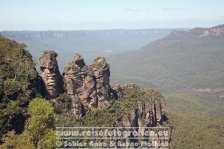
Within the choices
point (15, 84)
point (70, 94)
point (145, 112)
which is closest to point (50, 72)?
point (70, 94)

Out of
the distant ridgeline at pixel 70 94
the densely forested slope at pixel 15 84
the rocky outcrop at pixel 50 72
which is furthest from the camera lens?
the rocky outcrop at pixel 50 72

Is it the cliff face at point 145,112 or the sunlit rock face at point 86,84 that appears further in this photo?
the cliff face at point 145,112

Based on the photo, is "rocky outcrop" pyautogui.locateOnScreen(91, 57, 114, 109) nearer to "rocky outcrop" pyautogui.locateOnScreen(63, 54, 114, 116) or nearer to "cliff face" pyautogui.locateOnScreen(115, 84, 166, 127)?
"rocky outcrop" pyautogui.locateOnScreen(63, 54, 114, 116)

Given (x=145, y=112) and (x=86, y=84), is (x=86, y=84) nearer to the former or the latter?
(x=86, y=84)

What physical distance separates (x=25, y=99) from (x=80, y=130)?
25.8 ft

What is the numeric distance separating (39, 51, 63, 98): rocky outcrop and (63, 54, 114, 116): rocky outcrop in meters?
2.25

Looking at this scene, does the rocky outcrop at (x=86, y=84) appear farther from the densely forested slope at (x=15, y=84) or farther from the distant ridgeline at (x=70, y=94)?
the densely forested slope at (x=15, y=84)

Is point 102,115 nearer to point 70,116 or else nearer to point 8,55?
Answer: point 70,116

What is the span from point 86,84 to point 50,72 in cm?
553

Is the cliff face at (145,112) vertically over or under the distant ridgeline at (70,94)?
under

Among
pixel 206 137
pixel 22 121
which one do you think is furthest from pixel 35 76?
pixel 206 137

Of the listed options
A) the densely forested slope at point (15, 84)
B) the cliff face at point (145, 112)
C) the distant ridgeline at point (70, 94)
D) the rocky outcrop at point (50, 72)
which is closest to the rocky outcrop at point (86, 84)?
the distant ridgeline at point (70, 94)

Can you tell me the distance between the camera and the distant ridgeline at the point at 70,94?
41.9 metres

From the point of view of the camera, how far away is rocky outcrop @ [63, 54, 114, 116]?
169ft
